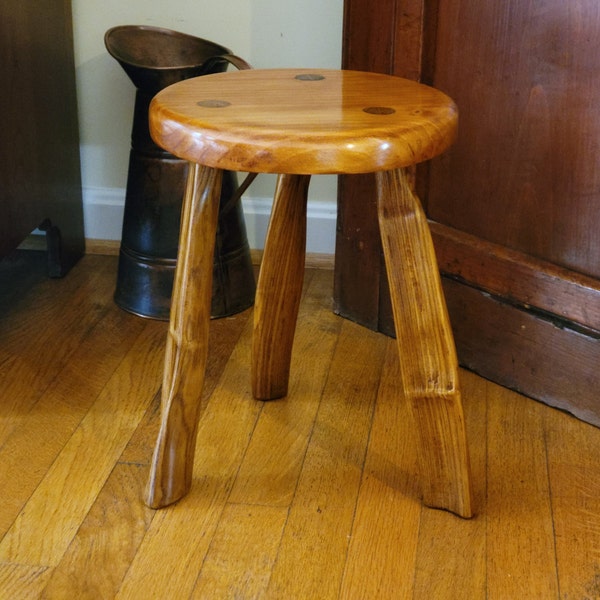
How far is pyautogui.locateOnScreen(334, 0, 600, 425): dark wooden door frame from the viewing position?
54.3 inches

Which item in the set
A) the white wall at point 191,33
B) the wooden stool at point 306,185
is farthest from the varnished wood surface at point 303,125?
the white wall at point 191,33

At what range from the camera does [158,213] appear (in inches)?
65.4

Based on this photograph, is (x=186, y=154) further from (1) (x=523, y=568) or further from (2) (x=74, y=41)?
(2) (x=74, y=41)

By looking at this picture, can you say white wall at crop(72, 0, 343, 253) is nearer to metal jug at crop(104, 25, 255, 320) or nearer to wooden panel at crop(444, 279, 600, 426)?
metal jug at crop(104, 25, 255, 320)

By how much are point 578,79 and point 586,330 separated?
1.13ft

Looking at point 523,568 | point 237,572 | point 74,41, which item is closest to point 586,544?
point 523,568

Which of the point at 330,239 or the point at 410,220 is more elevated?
the point at 410,220

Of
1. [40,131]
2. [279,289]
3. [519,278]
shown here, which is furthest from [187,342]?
[40,131]

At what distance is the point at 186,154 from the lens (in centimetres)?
104

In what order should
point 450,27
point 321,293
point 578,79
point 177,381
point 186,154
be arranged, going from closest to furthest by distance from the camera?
point 186,154 → point 177,381 → point 578,79 → point 450,27 → point 321,293

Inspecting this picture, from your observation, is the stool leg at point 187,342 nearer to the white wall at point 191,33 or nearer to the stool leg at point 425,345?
the stool leg at point 425,345

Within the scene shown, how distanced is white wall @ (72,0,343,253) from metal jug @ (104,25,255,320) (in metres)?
0.11

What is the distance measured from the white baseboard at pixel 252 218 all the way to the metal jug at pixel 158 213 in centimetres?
16

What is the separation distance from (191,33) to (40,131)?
1.06 feet
